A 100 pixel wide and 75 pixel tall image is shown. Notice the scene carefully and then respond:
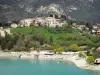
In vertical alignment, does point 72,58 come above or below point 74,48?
below

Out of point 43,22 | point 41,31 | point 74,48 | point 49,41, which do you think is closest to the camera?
point 74,48

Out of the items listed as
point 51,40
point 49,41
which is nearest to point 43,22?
point 51,40

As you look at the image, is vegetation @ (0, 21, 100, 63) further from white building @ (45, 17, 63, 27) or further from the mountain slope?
the mountain slope

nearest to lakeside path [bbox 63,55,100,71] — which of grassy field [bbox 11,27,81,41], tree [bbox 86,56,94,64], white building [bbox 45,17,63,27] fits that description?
tree [bbox 86,56,94,64]

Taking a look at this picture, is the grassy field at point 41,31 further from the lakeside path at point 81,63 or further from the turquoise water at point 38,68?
the turquoise water at point 38,68

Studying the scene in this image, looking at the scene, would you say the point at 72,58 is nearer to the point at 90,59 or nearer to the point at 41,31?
the point at 90,59
